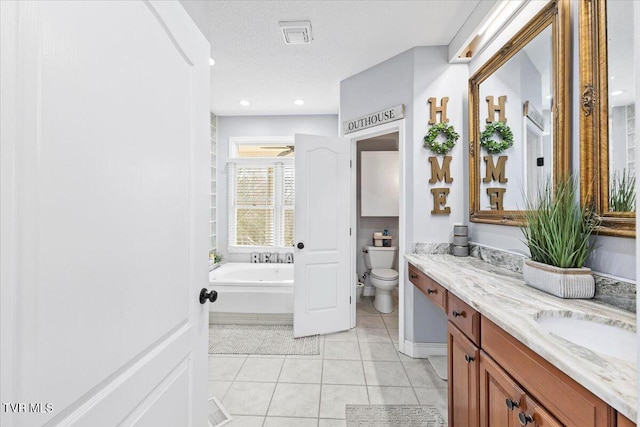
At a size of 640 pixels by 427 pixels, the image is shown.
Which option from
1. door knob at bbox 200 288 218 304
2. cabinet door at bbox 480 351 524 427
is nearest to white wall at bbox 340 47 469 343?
cabinet door at bbox 480 351 524 427

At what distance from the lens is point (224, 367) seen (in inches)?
94.9

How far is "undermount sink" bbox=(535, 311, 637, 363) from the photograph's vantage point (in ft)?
3.14

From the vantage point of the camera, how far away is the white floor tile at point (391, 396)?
76.4 inches

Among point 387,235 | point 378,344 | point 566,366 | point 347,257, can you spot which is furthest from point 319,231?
point 566,366

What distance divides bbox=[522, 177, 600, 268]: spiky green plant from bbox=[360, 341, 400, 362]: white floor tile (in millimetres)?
1579

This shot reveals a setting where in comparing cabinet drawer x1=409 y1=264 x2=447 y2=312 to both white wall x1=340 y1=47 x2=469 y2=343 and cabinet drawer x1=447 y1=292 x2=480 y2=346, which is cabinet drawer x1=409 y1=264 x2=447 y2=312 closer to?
cabinet drawer x1=447 y1=292 x2=480 y2=346

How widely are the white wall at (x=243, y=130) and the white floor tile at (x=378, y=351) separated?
2.29 meters

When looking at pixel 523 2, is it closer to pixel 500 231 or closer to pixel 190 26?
pixel 500 231

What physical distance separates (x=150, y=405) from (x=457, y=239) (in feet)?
7.37

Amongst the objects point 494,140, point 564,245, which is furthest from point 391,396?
point 494,140

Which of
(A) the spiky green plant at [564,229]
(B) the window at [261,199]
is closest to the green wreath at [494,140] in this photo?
(A) the spiky green plant at [564,229]

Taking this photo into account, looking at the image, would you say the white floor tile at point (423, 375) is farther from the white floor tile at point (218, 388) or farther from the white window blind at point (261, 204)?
the white window blind at point (261, 204)

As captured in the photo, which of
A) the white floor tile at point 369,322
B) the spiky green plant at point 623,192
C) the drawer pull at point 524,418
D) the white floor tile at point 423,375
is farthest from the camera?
the white floor tile at point 369,322

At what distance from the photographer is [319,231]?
119 inches
